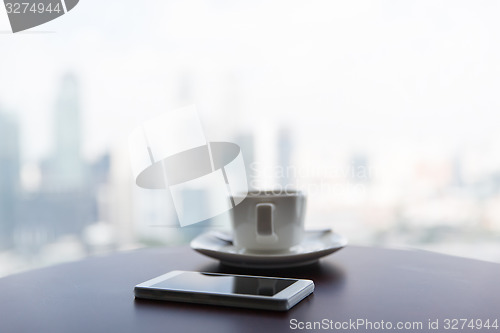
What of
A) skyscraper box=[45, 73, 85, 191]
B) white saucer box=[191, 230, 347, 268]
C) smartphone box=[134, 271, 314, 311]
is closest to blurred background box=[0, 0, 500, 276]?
skyscraper box=[45, 73, 85, 191]

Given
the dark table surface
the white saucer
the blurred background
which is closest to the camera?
the dark table surface

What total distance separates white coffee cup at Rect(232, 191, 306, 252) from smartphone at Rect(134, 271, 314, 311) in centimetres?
16

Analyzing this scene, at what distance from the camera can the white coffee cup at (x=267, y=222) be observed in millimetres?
705

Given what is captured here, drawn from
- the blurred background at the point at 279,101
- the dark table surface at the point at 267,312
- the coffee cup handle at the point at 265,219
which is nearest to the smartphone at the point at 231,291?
the dark table surface at the point at 267,312

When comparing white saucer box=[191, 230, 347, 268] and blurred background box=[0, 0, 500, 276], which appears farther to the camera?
blurred background box=[0, 0, 500, 276]

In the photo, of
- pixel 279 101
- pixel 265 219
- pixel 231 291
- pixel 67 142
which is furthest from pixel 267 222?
pixel 67 142

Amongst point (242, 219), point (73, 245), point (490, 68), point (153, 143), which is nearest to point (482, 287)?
point (242, 219)

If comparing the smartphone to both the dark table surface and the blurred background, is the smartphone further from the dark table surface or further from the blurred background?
the blurred background

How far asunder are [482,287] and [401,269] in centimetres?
→ 12

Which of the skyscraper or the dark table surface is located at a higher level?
the skyscraper

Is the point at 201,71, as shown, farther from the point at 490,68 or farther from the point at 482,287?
the point at 482,287

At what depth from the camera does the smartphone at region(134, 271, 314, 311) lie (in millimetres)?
462

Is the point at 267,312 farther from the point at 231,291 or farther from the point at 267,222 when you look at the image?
the point at 267,222

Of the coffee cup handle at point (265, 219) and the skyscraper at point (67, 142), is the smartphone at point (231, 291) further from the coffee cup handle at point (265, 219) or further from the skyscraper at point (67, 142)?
the skyscraper at point (67, 142)
